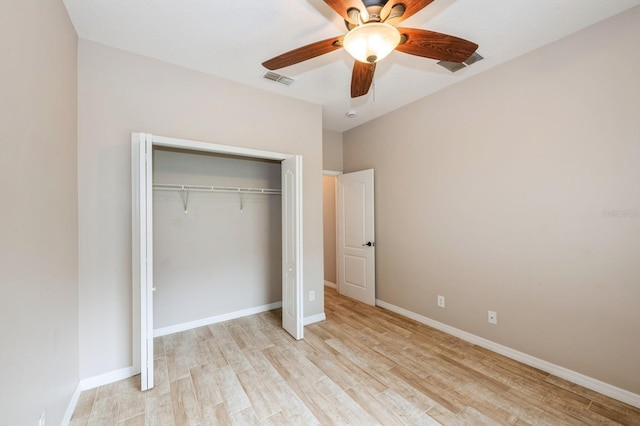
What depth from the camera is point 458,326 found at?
310 cm

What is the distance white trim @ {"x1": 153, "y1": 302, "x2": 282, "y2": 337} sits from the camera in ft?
10.2

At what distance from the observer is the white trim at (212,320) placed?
310cm

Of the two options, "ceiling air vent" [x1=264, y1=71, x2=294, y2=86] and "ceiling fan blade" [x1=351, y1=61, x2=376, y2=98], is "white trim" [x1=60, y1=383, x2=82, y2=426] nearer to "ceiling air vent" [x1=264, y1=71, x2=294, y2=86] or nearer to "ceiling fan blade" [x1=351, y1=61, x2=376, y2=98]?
"ceiling fan blade" [x1=351, y1=61, x2=376, y2=98]

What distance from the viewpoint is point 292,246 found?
305 cm

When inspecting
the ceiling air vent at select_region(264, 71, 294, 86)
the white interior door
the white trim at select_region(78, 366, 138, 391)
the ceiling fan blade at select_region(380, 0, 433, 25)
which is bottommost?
the white trim at select_region(78, 366, 138, 391)

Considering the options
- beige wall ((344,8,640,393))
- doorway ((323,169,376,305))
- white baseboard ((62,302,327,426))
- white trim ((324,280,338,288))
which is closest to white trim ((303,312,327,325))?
white baseboard ((62,302,327,426))

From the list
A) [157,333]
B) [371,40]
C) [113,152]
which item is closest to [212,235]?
[157,333]

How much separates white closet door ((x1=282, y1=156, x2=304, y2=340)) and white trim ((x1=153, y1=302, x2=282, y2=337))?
635 mm

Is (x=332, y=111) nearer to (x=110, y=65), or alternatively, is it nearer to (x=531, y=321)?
(x=110, y=65)

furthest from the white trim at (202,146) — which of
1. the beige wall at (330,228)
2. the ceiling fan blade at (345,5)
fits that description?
the beige wall at (330,228)

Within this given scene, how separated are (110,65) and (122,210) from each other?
1.32 metres

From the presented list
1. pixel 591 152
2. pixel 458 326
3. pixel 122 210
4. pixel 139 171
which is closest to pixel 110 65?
pixel 139 171

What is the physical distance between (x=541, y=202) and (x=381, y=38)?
2.16 metres

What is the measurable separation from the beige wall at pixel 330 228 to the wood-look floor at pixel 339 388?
2152 millimetres
